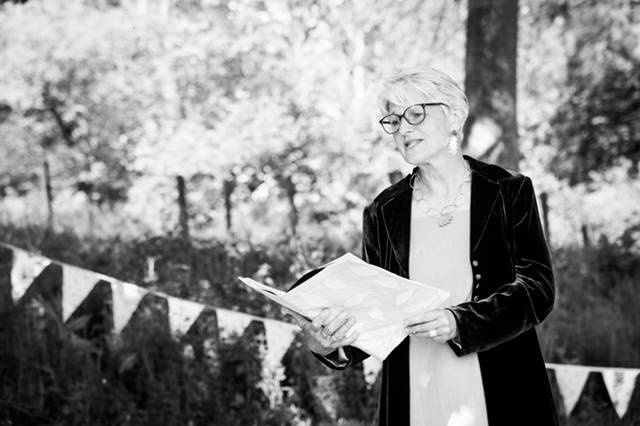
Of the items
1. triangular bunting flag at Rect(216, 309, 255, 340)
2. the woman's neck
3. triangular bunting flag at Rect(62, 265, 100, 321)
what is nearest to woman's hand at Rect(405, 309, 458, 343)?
the woman's neck

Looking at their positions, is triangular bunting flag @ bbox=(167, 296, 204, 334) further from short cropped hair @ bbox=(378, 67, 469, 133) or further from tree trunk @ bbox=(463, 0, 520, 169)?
short cropped hair @ bbox=(378, 67, 469, 133)

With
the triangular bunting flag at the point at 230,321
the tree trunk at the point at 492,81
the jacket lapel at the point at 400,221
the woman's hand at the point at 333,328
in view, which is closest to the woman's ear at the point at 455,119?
the jacket lapel at the point at 400,221

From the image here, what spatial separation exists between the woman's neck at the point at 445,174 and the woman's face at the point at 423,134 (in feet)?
0.17

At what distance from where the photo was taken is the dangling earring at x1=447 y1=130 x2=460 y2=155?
2455 millimetres

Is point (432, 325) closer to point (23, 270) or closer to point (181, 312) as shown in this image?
point (181, 312)

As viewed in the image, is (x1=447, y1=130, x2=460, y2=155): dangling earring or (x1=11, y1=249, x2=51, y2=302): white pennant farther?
(x1=11, y1=249, x2=51, y2=302): white pennant

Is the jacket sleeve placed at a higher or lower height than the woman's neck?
lower

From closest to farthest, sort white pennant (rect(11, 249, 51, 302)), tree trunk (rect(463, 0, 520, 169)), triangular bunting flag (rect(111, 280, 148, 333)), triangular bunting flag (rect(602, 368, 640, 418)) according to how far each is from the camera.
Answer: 1. triangular bunting flag (rect(602, 368, 640, 418))
2. triangular bunting flag (rect(111, 280, 148, 333))
3. tree trunk (rect(463, 0, 520, 169))
4. white pennant (rect(11, 249, 51, 302))

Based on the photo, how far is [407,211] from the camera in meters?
2.52

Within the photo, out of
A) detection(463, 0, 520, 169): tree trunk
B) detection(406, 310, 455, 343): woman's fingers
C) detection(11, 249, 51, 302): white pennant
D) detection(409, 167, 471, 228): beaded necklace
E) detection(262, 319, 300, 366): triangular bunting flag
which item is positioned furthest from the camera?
detection(11, 249, 51, 302): white pennant

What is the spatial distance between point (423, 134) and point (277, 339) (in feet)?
9.89

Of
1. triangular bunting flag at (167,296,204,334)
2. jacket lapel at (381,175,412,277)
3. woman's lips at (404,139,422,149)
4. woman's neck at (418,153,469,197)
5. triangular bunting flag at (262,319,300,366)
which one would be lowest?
triangular bunting flag at (262,319,300,366)

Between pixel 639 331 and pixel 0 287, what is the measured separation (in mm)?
4780

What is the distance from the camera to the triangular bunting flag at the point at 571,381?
4.79 meters
